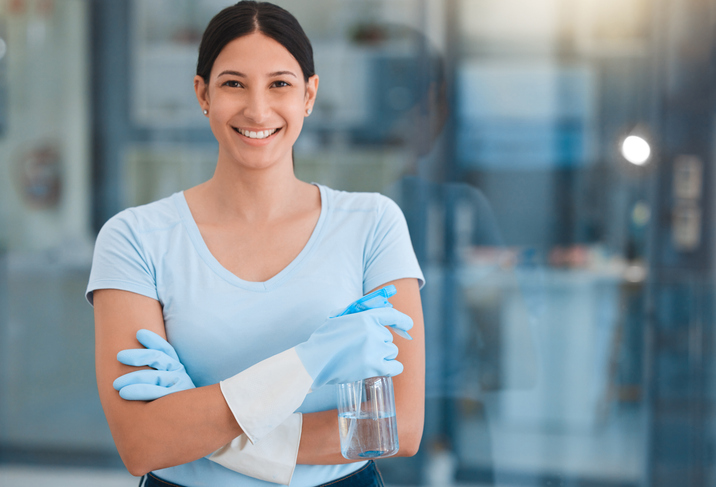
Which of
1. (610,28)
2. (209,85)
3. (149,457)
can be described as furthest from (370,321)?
(610,28)

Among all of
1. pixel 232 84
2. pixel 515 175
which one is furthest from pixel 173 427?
pixel 515 175

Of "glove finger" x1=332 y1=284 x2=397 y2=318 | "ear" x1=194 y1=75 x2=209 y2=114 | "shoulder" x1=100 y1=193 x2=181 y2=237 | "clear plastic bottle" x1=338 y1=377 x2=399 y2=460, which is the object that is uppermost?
"ear" x1=194 y1=75 x2=209 y2=114

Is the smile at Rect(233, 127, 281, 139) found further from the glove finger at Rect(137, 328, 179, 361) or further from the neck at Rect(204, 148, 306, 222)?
the glove finger at Rect(137, 328, 179, 361)

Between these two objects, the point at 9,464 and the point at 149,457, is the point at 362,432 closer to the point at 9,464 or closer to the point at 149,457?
the point at 149,457

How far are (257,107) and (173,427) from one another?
48 cm

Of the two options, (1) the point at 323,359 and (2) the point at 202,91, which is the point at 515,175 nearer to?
(2) the point at 202,91

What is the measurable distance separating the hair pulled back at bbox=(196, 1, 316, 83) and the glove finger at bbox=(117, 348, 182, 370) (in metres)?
0.44

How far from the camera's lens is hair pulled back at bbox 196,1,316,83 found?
0.95 metres

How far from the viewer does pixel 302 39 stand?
1.00 m

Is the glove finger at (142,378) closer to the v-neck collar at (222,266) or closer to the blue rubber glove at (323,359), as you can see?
the blue rubber glove at (323,359)

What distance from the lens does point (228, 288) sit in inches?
37.0

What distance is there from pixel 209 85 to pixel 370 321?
464 millimetres

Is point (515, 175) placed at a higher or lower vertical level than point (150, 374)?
higher

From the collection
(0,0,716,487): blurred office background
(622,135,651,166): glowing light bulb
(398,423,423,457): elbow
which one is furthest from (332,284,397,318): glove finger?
(622,135,651,166): glowing light bulb
